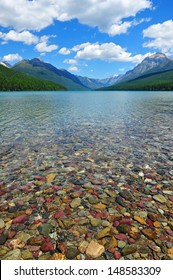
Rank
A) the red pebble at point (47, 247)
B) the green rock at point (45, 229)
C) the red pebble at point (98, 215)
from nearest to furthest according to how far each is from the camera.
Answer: the red pebble at point (47, 247) < the green rock at point (45, 229) < the red pebble at point (98, 215)

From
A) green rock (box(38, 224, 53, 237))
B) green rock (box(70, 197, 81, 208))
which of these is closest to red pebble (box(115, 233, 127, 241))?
green rock (box(38, 224, 53, 237))

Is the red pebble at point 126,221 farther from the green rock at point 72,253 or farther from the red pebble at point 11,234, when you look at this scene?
the red pebble at point 11,234

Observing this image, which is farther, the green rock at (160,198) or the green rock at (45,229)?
the green rock at (160,198)

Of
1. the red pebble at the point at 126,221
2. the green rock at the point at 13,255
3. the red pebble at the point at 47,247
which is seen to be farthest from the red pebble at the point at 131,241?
the green rock at the point at 13,255

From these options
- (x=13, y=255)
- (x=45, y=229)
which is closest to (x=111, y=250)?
(x=45, y=229)

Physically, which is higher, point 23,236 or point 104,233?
point 23,236

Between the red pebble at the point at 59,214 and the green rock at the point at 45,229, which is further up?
the green rock at the point at 45,229

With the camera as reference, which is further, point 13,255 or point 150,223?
point 150,223

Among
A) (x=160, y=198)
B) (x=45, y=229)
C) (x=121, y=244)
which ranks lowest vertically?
(x=160, y=198)

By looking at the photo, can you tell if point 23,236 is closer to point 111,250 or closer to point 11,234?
point 11,234

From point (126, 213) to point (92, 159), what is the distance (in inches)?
272

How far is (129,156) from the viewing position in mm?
15797

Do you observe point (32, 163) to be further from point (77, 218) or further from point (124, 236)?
point (124, 236)

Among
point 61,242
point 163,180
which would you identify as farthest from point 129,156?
point 61,242
